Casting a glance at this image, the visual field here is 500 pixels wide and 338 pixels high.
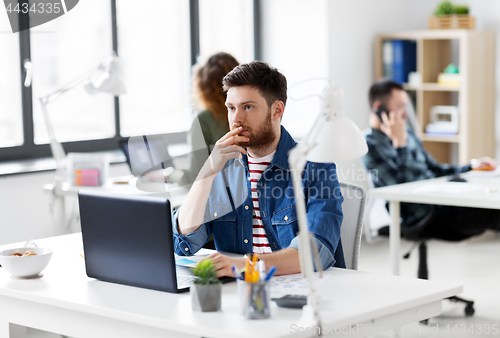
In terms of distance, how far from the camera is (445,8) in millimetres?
4906

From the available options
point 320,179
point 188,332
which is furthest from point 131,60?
point 188,332

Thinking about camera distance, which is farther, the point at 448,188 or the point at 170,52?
the point at 170,52

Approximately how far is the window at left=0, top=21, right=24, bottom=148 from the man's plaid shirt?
197 cm

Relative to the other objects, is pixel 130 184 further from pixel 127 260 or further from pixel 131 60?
pixel 127 260

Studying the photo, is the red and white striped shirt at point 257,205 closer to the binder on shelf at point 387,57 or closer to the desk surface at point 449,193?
the desk surface at point 449,193

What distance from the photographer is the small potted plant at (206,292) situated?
145 cm

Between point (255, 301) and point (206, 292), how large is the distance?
11cm

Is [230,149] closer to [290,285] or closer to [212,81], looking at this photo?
[290,285]

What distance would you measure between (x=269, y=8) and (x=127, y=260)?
11.9 feet

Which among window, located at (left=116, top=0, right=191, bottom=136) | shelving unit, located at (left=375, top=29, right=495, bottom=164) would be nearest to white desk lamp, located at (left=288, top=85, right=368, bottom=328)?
window, located at (left=116, top=0, right=191, bottom=136)

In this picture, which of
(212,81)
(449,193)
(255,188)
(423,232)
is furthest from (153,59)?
(255,188)

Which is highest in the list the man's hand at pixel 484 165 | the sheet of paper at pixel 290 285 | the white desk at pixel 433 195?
the sheet of paper at pixel 290 285

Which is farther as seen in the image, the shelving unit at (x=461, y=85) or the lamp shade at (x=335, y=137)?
the shelving unit at (x=461, y=85)

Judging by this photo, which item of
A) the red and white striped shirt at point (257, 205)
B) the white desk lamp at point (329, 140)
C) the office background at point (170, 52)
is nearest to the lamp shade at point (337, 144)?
the white desk lamp at point (329, 140)
